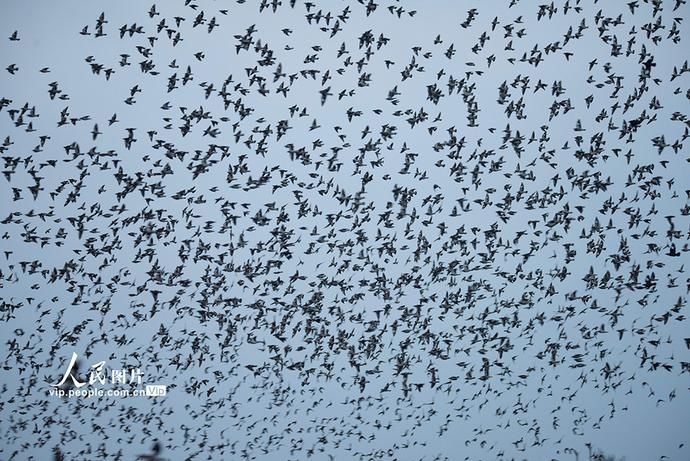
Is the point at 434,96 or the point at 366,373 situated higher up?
the point at 434,96

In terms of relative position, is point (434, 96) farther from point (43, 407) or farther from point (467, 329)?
point (43, 407)

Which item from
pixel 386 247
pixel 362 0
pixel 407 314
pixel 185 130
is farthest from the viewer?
pixel 407 314

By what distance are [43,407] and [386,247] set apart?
17736 millimetres

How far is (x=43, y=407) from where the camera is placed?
44344mm

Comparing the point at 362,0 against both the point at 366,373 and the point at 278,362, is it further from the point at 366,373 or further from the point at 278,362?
the point at 278,362

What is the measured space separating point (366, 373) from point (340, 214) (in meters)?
6.70

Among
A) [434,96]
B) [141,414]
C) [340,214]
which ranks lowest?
[141,414]

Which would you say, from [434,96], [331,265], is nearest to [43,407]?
[331,265]

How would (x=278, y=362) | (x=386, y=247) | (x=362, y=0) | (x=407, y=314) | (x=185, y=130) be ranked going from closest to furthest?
(x=362, y=0), (x=185, y=130), (x=386, y=247), (x=407, y=314), (x=278, y=362)

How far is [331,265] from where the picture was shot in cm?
4009

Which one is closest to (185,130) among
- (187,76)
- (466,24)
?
(187,76)

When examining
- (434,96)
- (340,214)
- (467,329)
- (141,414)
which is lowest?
(141,414)

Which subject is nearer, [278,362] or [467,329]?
[467,329]

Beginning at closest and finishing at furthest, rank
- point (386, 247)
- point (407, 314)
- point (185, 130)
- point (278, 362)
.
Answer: point (185, 130) < point (386, 247) < point (407, 314) < point (278, 362)
